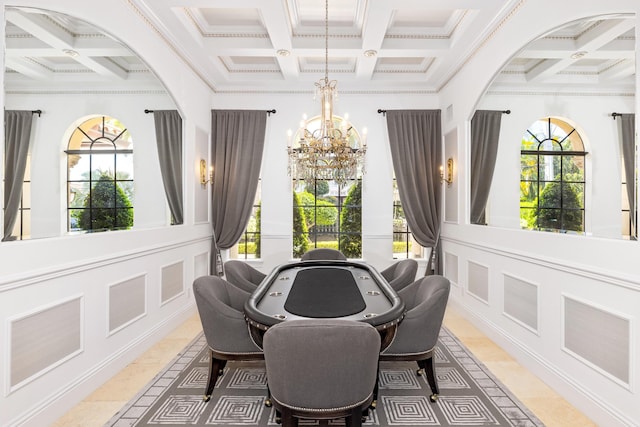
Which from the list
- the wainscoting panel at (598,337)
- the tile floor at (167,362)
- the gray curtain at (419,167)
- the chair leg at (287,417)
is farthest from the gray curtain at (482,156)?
the chair leg at (287,417)

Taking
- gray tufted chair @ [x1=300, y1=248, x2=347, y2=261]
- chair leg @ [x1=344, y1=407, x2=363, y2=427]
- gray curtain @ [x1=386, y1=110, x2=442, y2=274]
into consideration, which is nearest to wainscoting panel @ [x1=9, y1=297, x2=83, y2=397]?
chair leg @ [x1=344, y1=407, x2=363, y2=427]

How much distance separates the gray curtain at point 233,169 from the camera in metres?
5.32

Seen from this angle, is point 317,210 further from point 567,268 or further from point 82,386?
point 82,386

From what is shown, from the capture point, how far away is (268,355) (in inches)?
67.1

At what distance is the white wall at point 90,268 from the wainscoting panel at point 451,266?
370 cm

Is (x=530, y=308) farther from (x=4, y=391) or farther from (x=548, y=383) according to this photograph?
(x=4, y=391)

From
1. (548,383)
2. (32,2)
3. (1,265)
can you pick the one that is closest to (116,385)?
(1,265)

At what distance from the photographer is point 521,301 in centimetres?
324

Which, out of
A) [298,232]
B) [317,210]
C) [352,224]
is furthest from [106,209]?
[352,224]

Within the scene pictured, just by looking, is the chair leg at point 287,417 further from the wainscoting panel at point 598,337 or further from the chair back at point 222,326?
the wainscoting panel at point 598,337

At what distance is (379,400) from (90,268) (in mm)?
2437

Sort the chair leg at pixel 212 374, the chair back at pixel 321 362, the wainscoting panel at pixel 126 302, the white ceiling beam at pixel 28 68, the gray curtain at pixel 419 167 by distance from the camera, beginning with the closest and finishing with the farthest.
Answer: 1. the chair back at pixel 321 362
2. the white ceiling beam at pixel 28 68
3. the chair leg at pixel 212 374
4. the wainscoting panel at pixel 126 302
5. the gray curtain at pixel 419 167

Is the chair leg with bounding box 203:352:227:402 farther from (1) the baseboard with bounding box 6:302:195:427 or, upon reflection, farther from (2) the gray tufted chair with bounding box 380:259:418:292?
(2) the gray tufted chair with bounding box 380:259:418:292

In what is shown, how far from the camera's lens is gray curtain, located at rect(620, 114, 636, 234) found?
2.06 meters
